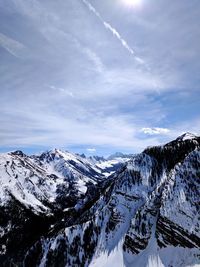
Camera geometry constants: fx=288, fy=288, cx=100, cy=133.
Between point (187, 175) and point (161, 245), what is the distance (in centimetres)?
2328

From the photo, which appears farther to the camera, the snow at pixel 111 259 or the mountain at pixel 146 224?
the snow at pixel 111 259

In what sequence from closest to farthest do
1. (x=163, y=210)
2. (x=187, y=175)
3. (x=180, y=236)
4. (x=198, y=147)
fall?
(x=180, y=236)
(x=163, y=210)
(x=187, y=175)
(x=198, y=147)

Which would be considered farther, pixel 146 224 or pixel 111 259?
pixel 146 224

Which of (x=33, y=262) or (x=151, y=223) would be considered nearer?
(x=151, y=223)

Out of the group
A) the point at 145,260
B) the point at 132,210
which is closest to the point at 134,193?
the point at 132,210

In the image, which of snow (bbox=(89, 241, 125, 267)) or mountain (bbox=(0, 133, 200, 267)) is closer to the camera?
mountain (bbox=(0, 133, 200, 267))

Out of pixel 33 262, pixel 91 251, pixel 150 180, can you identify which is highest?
pixel 150 180

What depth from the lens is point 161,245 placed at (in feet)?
266

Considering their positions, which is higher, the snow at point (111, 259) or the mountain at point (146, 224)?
the mountain at point (146, 224)

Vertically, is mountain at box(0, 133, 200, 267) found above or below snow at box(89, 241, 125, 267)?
above

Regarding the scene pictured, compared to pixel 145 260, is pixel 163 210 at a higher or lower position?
higher

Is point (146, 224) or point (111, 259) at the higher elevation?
point (146, 224)

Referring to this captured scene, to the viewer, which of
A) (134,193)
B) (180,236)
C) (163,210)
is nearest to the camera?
(180,236)

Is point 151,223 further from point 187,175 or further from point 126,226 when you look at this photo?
point 187,175
